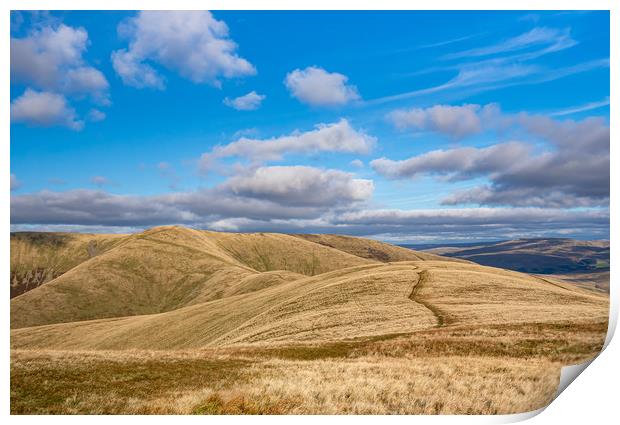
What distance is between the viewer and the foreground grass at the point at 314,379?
24594mm

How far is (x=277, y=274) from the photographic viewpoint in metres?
170

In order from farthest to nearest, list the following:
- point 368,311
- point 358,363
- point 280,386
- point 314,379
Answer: point 368,311 < point 358,363 < point 314,379 < point 280,386

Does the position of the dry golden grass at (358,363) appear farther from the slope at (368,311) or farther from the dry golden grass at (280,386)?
the slope at (368,311)

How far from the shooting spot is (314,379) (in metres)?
28.0

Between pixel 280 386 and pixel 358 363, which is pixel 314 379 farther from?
pixel 358 363

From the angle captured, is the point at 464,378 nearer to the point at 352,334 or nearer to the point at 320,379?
the point at 320,379

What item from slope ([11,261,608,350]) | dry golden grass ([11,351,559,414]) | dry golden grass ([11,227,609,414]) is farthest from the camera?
slope ([11,261,608,350])

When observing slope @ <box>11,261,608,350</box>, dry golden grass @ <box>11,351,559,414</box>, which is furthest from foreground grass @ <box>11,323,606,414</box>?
slope @ <box>11,261,608,350</box>

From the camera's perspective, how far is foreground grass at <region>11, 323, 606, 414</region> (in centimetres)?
2459

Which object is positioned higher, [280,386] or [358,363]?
[280,386]

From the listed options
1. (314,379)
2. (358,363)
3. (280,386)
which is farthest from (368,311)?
(280,386)

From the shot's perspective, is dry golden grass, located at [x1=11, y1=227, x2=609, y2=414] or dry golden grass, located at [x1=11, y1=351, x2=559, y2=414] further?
dry golden grass, located at [x1=11, y1=227, x2=609, y2=414]

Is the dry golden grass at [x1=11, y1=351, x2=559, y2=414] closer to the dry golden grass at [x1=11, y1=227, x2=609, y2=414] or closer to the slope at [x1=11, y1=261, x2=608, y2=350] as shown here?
the dry golden grass at [x1=11, y1=227, x2=609, y2=414]
